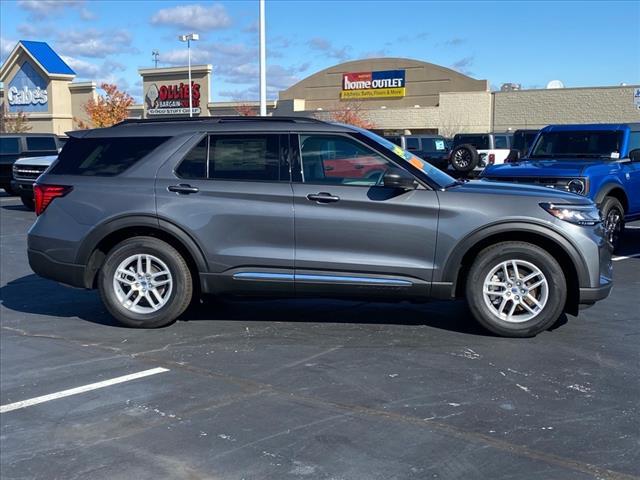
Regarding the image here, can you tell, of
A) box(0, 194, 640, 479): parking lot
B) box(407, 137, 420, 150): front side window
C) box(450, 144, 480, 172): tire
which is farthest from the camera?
box(407, 137, 420, 150): front side window

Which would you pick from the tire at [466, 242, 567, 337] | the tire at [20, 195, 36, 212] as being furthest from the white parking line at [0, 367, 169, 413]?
the tire at [20, 195, 36, 212]

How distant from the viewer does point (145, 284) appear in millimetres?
6918

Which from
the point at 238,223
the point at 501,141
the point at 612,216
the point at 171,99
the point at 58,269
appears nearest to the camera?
the point at 238,223

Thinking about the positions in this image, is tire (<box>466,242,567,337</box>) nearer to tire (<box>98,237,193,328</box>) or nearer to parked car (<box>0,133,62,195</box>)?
tire (<box>98,237,193,328</box>)

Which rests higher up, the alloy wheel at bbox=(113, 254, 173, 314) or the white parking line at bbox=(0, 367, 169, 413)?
the alloy wheel at bbox=(113, 254, 173, 314)

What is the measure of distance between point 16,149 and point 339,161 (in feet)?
59.2

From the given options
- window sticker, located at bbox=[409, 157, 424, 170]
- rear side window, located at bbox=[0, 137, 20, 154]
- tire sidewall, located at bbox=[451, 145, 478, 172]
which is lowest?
window sticker, located at bbox=[409, 157, 424, 170]

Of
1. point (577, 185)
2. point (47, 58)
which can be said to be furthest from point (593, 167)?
point (47, 58)

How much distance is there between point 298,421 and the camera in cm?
463

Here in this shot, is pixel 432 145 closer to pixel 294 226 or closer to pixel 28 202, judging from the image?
pixel 28 202

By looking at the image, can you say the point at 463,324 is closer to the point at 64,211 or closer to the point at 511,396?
the point at 511,396

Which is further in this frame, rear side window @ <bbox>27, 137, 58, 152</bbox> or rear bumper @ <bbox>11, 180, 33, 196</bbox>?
rear side window @ <bbox>27, 137, 58, 152</bbox>

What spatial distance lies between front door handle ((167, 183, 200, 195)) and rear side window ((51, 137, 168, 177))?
477mm

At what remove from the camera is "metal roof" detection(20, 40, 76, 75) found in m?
54.2
